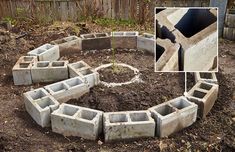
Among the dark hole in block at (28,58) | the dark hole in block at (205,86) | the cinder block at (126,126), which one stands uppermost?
the dark hole in block at (28,58)

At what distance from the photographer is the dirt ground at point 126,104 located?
4.02 metres

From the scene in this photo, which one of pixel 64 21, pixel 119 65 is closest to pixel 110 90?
pixel 119 65

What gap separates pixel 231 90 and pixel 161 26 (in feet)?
4.67

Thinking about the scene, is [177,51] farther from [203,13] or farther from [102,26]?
[102,26]

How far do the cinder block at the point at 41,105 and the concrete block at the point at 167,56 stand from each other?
1.49 m

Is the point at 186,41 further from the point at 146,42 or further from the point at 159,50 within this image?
the point at 146,42

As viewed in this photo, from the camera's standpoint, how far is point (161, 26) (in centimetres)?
502

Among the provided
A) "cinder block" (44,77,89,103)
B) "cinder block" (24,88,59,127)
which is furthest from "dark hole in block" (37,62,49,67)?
"cinder block" (24,88,59,127)

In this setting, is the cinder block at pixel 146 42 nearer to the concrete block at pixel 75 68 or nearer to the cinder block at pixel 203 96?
the concrete block at pixel 75 68

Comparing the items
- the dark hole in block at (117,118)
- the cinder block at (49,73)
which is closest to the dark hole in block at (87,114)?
the dark hole in block at (117,118)

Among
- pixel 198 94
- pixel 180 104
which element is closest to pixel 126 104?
pixel 180 104

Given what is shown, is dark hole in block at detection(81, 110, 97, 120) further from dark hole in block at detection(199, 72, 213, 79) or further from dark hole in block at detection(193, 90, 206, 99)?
dark hole in block at detection(199, 72, 213, 79)

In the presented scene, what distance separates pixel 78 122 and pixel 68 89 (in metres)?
0.79

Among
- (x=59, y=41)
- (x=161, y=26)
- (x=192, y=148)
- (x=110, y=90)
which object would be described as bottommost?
(x=192, y=148)
